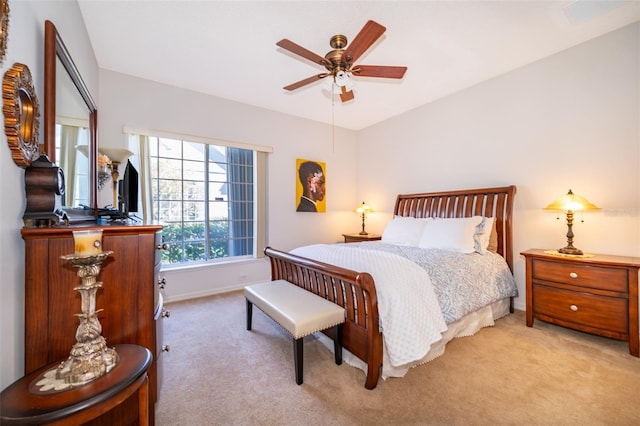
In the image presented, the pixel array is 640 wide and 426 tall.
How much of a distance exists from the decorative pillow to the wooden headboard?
13 cm

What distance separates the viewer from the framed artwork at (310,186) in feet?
15.2

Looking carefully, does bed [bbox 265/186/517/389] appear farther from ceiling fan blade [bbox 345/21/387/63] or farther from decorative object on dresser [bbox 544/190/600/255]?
ceiling fan blade [bbox 345/21/387/63]

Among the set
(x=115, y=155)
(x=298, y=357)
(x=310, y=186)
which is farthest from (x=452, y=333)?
(x=115, y=155)

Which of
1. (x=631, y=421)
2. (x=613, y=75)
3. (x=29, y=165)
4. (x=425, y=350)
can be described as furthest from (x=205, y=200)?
(x=613, y=75)

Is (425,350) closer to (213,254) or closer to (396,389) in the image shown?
(396,389)

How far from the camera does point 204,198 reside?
406 centimetres

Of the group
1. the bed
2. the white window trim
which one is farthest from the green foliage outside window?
the bed

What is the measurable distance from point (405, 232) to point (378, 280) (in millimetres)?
1747

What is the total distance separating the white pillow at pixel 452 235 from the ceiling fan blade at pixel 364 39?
206 cm

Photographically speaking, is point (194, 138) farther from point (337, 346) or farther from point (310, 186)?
point (337, 346)

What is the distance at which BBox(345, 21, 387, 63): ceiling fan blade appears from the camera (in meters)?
1.73

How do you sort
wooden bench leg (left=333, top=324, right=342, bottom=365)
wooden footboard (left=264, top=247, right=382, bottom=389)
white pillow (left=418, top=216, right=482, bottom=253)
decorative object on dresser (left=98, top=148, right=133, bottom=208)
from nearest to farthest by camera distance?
wooden footboard (left=264, top=247, right=382, bottom=389) < wooden bench leg (left=333, top=324, right=342, bottom=365) < decorative object on dresser (left=98, top=148, right=133, bottom=208) < white pillow (left=418, top=216, right=482, bottom=253)

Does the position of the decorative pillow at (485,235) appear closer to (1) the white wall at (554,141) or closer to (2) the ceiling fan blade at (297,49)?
(1) the white wall at (554,141)

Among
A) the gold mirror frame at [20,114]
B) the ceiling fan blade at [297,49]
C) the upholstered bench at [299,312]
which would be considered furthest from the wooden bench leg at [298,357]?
the ceiling fan blade at [297,49]
